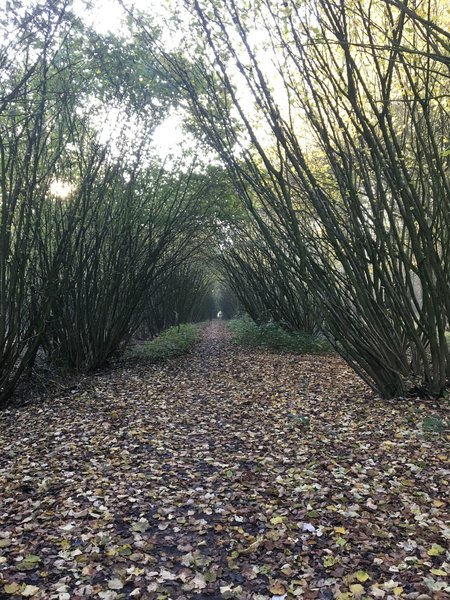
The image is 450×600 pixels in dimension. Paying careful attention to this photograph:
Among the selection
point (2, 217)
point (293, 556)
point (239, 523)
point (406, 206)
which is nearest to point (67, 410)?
point (2, 217)

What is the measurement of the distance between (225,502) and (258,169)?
5.19m

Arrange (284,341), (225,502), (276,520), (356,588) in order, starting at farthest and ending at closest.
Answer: (284,341) < (225,502) < (276,520) < (356,588)

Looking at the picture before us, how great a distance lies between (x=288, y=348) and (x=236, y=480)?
9.73 m

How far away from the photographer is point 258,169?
7.42 m

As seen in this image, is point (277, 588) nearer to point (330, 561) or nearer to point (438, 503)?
point (330, 561)

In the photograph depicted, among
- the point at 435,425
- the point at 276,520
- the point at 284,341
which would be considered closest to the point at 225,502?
the point at 276,520

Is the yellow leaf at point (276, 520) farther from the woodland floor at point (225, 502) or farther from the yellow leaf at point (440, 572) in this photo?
the yellow leaf at point (440, 572)

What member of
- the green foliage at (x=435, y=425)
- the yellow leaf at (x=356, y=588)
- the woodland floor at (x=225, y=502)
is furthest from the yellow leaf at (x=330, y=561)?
the green foliage at (x=435, y=425)

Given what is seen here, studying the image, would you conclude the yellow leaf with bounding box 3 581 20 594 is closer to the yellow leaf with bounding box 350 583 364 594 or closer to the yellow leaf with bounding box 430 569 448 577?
the yellow leaf with bounding box 350 583 364 594

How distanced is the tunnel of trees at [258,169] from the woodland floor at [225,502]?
1.41 metres

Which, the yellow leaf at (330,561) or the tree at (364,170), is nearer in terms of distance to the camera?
the yellow leaf at (330,561)

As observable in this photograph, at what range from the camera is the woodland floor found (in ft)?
9.10

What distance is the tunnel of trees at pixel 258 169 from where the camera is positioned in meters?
5.51

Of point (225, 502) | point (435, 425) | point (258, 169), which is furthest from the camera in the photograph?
point (258, 169)
